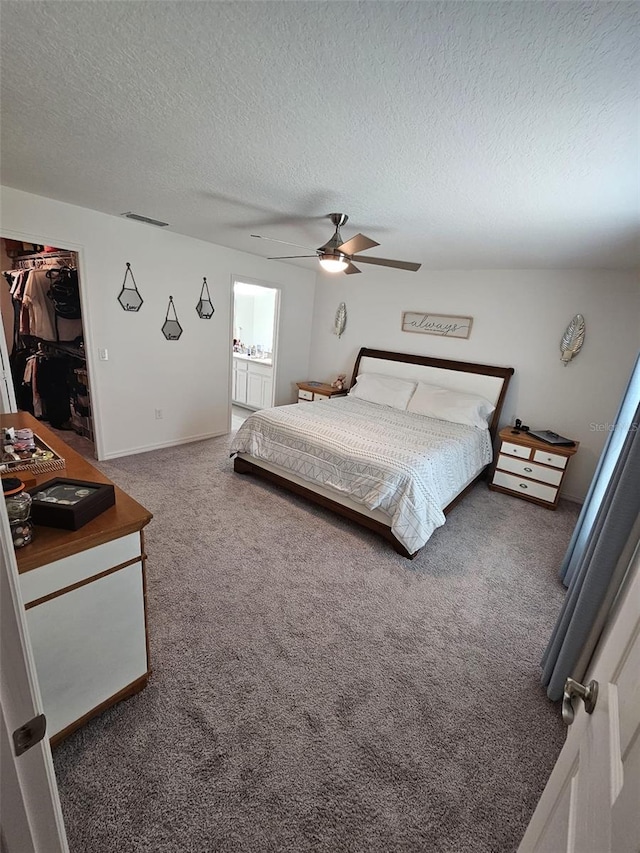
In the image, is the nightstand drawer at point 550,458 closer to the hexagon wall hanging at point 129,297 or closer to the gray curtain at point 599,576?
the gray curtain at point 599,576

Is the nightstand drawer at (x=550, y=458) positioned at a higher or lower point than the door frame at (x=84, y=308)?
lower

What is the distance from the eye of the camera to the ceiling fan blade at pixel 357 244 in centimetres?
233

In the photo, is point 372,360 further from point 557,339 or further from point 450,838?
point 450,838

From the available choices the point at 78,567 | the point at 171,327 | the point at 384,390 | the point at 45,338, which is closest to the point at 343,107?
the point at 78,567

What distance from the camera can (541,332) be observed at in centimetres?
377

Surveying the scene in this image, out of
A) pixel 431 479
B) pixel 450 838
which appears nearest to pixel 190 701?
pixel 450 838

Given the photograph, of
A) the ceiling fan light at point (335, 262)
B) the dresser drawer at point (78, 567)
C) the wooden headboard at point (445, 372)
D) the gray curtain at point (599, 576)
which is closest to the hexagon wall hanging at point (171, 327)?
the ceiling fan light at point (335, 262)

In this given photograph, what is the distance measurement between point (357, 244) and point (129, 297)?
2.42 meters

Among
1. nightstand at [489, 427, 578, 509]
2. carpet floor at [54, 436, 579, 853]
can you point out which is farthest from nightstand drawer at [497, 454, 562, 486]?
carpet floor at [54, 436, 579, 853]

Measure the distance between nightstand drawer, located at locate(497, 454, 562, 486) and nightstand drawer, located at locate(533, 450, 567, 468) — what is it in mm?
60

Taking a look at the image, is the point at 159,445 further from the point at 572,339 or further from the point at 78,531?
the point at 572,339

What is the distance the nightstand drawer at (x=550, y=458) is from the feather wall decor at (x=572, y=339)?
99 cm

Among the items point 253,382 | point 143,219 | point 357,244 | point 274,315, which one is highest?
point 143,219

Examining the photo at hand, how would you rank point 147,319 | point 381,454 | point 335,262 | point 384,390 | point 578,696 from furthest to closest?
point 384,390 < point 147,319 < point 381,454 < point 335,262 < point 578,696
